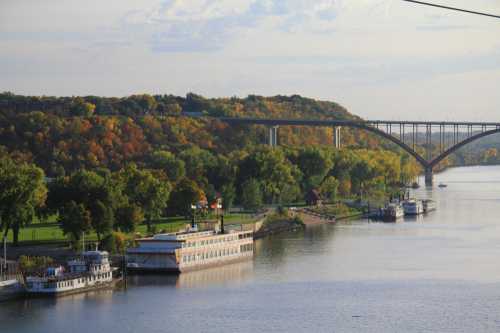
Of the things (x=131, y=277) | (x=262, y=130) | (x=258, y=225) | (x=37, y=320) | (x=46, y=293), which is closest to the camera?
(x=37, y=320)

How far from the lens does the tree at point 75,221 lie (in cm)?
5291

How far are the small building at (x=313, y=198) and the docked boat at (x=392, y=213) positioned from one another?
4980 mm

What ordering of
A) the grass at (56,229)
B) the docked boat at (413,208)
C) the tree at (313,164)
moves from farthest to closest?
the tree at (313,164) → the docked boat at (413,208) → the grass at (56,229)

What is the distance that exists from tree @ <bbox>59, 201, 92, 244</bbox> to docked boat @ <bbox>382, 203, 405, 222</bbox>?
32339 millimetres

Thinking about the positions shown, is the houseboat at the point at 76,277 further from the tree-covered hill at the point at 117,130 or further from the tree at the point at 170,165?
the tree-covered hill at the point at 117,130

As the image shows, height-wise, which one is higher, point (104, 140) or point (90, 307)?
point (104, 140)

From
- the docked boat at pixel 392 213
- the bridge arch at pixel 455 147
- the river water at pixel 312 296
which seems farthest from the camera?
the bridge arch at pixel 455 147

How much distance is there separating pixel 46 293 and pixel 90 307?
87.1 inches

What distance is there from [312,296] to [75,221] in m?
12.5

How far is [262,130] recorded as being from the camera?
133 m

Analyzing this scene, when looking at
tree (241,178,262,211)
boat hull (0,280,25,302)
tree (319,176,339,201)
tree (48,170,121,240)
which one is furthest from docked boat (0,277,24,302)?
tree (319,176,339,201)

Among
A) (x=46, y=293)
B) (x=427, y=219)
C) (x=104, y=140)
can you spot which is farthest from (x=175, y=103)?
(x=46, y=293)

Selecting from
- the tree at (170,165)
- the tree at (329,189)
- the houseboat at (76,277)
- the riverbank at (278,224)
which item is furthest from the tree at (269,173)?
the houseboat at (76,277)

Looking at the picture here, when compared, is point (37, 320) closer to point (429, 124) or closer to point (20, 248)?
point (20, 248)
